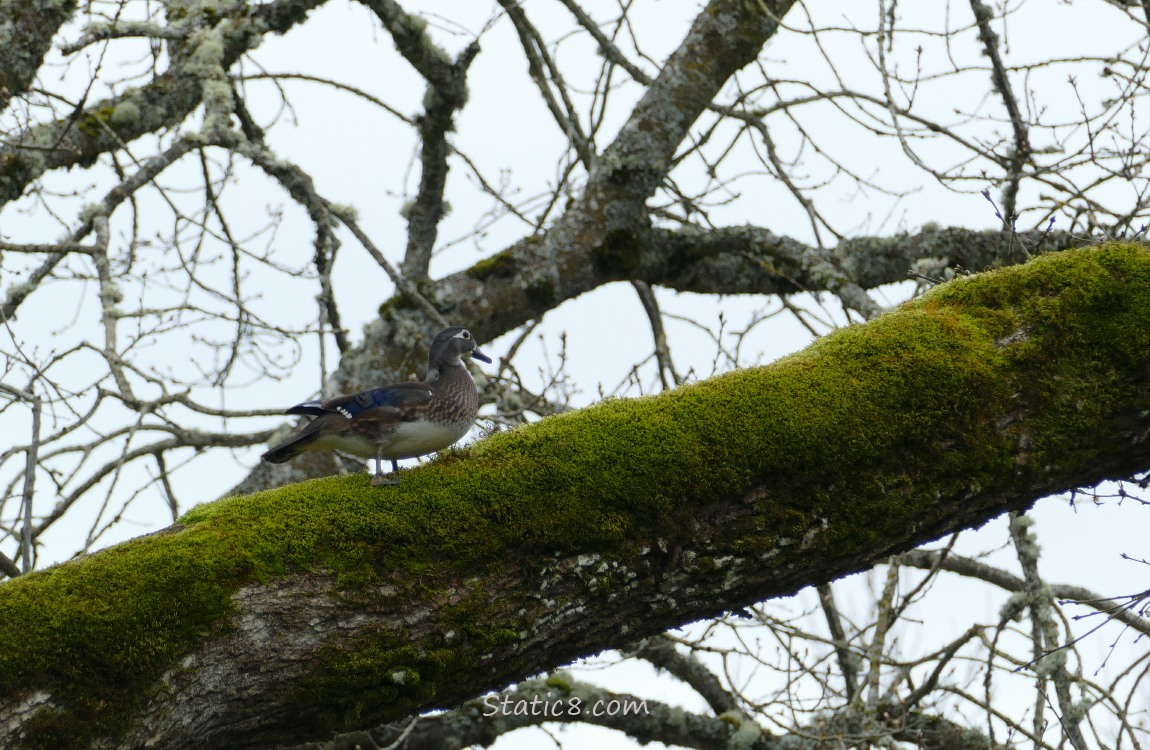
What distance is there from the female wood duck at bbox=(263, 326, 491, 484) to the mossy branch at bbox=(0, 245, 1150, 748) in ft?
1.31

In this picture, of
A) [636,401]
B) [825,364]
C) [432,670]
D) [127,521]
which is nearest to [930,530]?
[825,364]

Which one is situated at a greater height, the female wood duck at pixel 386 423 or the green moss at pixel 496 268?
the green moss at pixel 496 268

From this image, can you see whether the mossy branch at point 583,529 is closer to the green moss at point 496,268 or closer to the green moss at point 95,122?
the green moss at point 496,268

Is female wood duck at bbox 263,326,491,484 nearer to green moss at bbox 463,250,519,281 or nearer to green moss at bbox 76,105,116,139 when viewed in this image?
green moss at bbox 463,250,519,281

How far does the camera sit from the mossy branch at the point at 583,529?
2.60 meters

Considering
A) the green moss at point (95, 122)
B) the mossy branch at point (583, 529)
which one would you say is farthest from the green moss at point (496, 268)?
the mossy branch at point (583, 529)

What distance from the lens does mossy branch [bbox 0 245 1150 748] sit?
8.54 feet

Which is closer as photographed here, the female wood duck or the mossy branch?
the mossy branch

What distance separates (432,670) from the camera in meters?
2.74

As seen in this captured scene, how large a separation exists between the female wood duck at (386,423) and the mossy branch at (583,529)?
1.31ft

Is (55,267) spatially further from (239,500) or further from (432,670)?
(432,670)

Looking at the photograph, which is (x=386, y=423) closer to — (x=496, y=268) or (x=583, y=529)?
(x=583, y=529)

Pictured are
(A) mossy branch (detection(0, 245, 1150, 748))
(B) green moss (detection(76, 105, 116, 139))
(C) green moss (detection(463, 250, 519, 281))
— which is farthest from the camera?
(B) green moss (detection(76, 105, 116, 139))

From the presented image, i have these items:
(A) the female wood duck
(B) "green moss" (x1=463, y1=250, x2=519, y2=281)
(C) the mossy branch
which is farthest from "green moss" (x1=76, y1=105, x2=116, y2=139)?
(C) the mossy branch
